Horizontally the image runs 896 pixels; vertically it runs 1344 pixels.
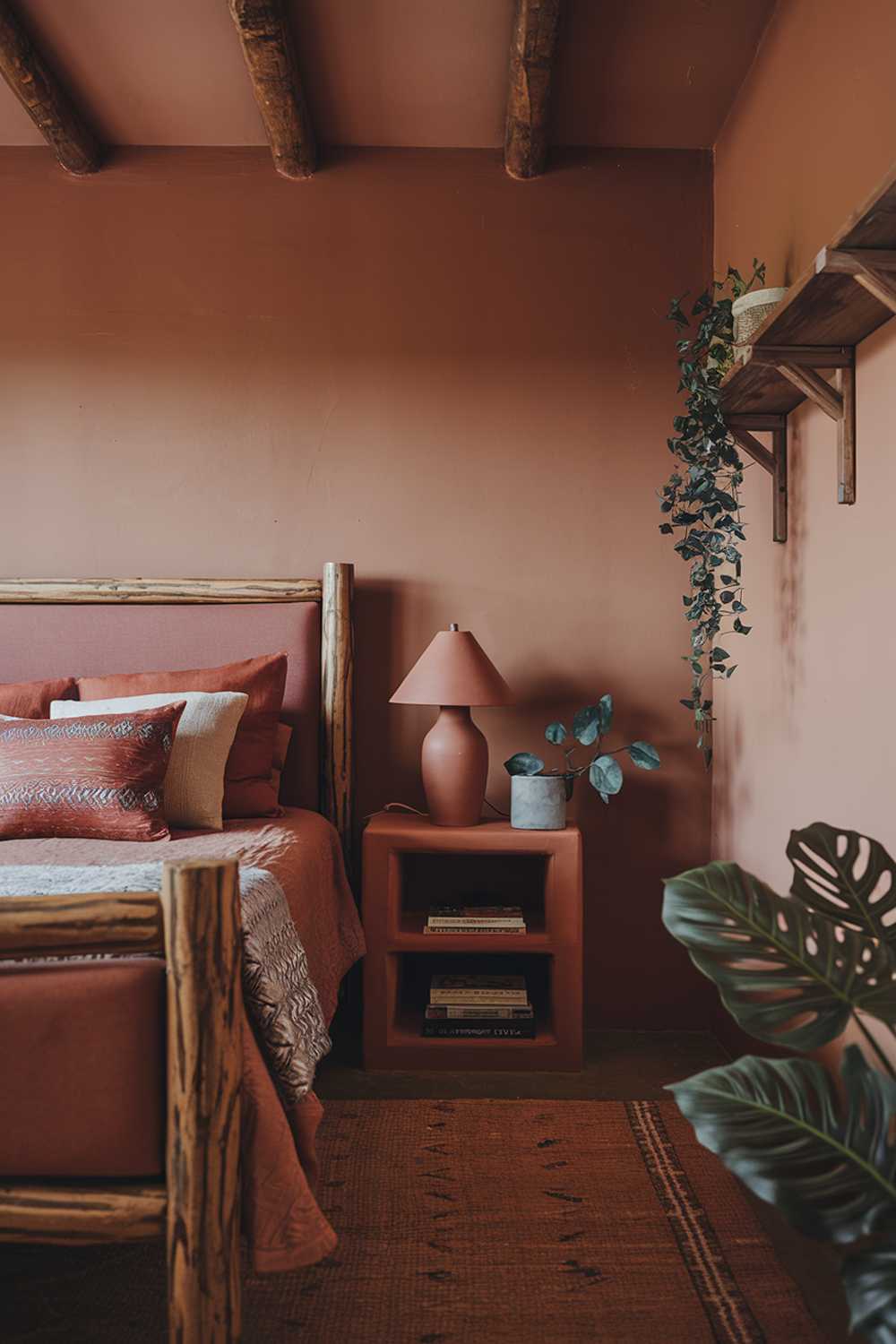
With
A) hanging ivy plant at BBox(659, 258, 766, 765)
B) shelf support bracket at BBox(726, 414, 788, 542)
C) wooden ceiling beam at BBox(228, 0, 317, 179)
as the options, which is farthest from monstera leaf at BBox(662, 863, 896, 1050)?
wooden ceiling beam at BBox(228, 0, 317, 179)

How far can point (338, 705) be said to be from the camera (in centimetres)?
303

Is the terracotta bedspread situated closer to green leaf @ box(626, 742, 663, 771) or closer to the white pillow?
the white pillow

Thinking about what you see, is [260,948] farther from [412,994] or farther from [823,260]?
[412,994]

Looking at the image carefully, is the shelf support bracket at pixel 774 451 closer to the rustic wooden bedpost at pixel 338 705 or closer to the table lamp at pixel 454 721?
the table lamp at pixel 454 721

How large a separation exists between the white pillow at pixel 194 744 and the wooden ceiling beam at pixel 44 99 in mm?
1642

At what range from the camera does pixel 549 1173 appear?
2.16m

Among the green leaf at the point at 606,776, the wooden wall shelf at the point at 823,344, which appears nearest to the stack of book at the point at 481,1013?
the green leaf at the point at 606,776

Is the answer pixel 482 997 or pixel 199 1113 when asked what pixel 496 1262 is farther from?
pixel 482 997

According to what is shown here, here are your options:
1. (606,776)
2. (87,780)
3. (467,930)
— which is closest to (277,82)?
(87,780)

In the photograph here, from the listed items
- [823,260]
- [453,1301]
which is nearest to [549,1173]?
[453,1301]

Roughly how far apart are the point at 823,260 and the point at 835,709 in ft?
2.99

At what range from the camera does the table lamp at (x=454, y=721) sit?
2777mm

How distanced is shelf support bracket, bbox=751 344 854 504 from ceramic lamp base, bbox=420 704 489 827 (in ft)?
3.98

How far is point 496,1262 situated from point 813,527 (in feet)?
5.33
